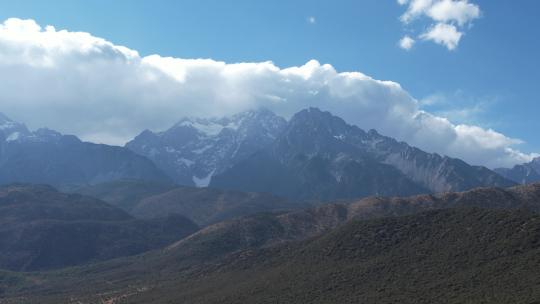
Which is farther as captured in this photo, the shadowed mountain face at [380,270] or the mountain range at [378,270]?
the mountain range at [378,270]

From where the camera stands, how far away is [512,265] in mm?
112562

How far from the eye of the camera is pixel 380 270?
130m

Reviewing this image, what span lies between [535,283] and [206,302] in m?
59.5

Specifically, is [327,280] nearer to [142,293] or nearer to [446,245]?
[446,245]

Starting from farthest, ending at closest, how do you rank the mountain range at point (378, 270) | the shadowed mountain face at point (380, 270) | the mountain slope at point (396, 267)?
the mountain range at point (378, 270) → the shadowed mountain face at point (380, 270) → the mountain slope at point (396, 267)

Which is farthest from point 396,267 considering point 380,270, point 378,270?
point 378,270

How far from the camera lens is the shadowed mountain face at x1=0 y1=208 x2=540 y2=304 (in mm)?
109438

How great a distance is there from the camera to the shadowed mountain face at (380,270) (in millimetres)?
109438

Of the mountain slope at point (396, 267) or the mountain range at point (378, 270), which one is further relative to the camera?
the mountain range at point (378, 270)

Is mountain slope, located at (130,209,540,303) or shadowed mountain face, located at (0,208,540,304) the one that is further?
shadowed mountain face, located at (0,208,540,304)

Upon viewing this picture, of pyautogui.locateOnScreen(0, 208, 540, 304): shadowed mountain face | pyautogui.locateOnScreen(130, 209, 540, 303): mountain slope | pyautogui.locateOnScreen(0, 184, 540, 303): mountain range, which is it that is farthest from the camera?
pyautogui.locateOnScreen(0, 184, 540, 303): mountain range

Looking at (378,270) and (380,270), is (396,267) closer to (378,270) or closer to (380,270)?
(380,270)

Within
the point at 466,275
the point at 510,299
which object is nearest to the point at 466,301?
the point at 510,299

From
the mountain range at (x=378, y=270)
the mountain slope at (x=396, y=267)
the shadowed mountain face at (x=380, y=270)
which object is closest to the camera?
the mountain slope at (x=396, y=267)
